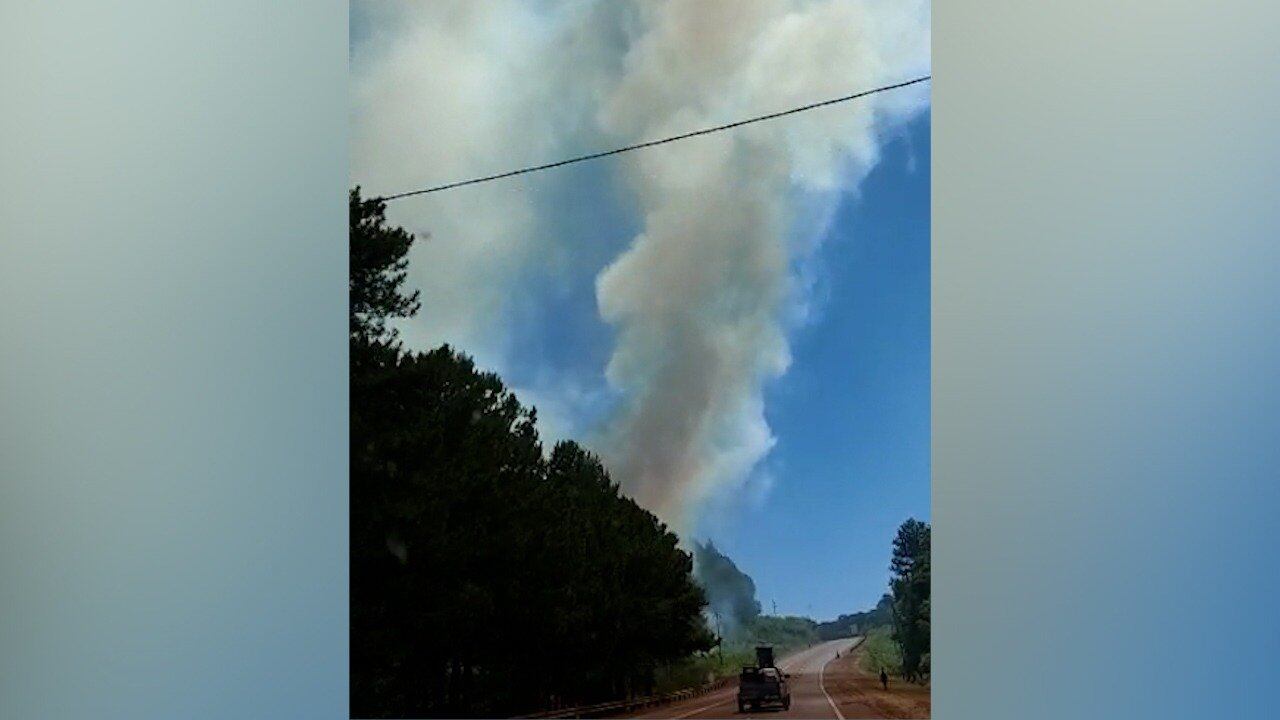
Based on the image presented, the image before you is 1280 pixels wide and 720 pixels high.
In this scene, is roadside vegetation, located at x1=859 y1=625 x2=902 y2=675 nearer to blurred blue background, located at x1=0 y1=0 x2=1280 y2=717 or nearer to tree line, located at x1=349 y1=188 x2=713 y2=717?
tree line, located at x1=349 y1=188 x2=713 y2=717

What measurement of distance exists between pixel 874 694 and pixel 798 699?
49 cm

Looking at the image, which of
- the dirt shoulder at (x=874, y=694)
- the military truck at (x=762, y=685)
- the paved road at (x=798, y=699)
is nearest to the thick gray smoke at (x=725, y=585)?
the military truck at (x=762, y=685)

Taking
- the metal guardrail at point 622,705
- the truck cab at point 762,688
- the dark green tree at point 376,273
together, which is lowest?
the metal guardrail at point 622,705

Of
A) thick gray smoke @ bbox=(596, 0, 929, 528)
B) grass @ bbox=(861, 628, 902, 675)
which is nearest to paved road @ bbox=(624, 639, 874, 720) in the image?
grass @ bbox=(861, 628, 902, 675)

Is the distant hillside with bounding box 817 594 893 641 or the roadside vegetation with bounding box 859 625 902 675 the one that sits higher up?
the distant hillside with bounding box 817 594 893 641

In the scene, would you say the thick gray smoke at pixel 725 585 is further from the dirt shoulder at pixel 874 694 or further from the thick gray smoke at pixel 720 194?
the dirt shoulder at pixel 874 694

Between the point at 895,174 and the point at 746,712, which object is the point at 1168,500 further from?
the point at 746,712

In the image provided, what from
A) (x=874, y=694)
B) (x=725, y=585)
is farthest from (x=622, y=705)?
(x=874, y=694)

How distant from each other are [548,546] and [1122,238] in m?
7.48

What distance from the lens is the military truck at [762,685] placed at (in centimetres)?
891

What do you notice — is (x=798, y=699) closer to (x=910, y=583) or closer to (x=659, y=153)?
(x=910, y=583)

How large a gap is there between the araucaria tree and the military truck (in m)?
0.83

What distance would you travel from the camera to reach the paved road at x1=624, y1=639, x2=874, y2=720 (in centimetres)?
852

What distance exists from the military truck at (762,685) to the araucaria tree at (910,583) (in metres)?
0.83
